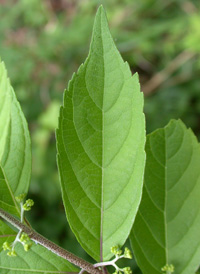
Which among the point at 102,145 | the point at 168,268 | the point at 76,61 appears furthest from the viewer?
the point at 76,61

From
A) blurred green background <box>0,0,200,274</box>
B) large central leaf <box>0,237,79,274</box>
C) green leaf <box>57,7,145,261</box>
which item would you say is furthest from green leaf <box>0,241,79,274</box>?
blurred green background <box>0,0,200,274</box>

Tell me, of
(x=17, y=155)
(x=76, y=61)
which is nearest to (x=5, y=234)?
(x=17, y=155)

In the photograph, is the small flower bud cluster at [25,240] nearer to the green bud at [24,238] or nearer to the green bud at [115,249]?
the green bud at [24,238]

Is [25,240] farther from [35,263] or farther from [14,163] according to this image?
[14,163]

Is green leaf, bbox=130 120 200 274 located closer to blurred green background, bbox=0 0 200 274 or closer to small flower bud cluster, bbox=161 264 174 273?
small flower bud cluster, bbox=161 264 174 273

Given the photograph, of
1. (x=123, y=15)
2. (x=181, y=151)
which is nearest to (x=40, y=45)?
(x=123, y=15)

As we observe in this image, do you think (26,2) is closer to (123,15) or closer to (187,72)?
(123,15)

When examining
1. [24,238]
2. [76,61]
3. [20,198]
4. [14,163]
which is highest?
[76,61]
